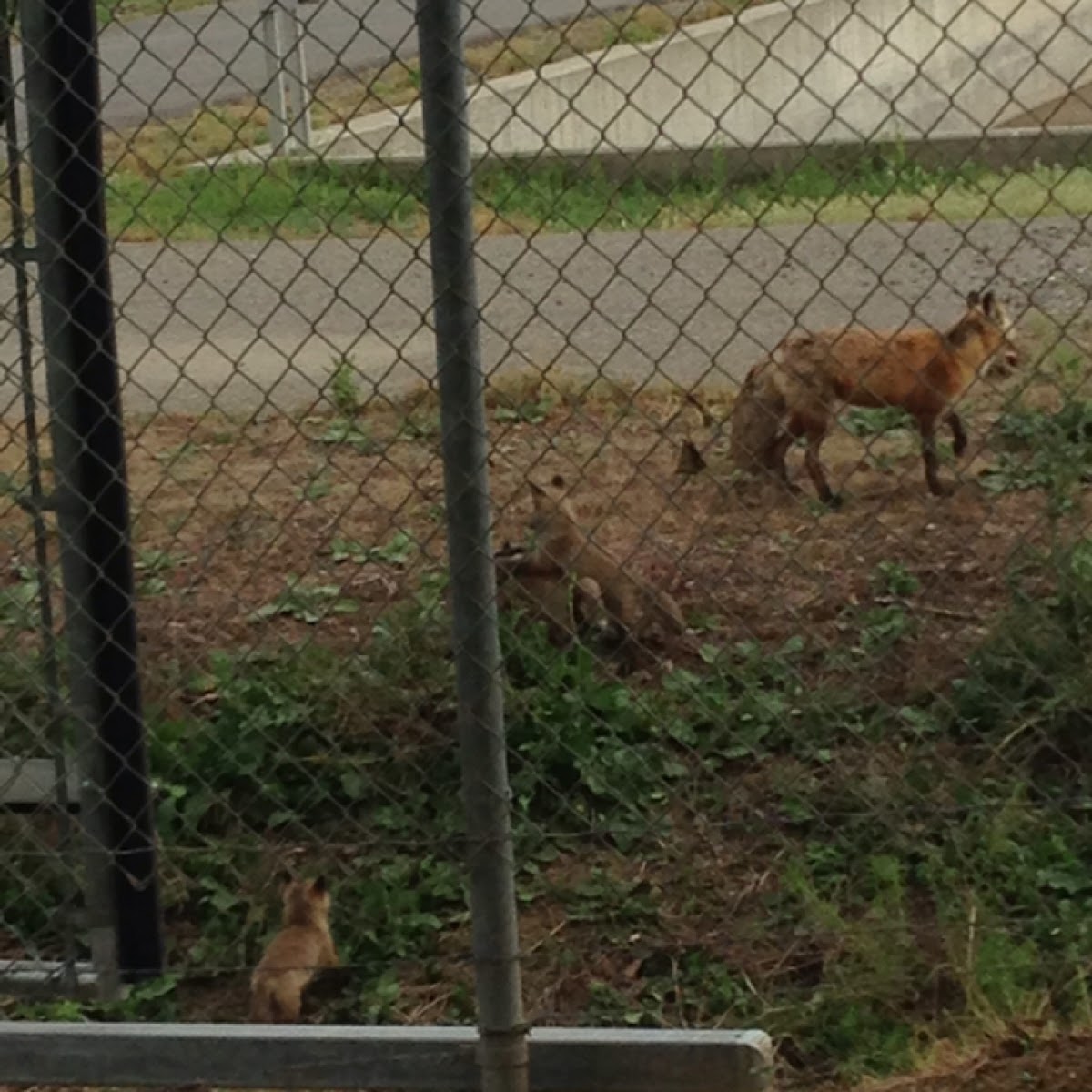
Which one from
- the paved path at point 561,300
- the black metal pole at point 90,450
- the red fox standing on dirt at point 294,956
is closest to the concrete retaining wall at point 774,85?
the paved path at point 561,300

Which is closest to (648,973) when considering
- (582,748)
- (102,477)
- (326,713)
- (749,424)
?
(582,748)

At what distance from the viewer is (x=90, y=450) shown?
4230 mm

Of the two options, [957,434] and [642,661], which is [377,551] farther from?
[957,434]

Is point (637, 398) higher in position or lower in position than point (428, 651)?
higher

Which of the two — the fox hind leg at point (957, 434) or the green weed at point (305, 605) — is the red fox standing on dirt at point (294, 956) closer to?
the green weed at point (305, 605)

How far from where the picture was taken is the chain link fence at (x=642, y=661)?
4.76 metres

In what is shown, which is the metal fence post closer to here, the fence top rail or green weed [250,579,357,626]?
the fence top rail

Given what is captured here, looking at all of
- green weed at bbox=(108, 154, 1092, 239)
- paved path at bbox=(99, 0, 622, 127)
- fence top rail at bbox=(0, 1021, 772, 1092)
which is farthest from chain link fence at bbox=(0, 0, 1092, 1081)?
paved path at bbox=(99, 0, 622, 127)

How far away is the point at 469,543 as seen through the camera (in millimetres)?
3543

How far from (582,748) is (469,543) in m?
1.91

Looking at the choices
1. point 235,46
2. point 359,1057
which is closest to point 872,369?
point 359,1057

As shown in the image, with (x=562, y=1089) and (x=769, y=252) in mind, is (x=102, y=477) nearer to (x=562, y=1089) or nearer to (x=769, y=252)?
(x=562, y=1089)

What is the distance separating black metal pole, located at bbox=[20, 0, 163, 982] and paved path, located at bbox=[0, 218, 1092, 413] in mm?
3730

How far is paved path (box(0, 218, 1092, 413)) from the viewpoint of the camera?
864 cm
